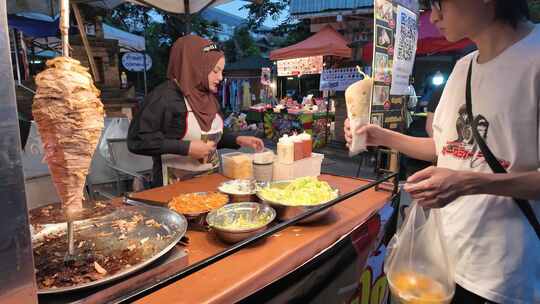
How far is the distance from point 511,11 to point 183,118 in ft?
6.87

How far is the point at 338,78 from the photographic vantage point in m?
9.22

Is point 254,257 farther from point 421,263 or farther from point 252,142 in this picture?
point 252,142

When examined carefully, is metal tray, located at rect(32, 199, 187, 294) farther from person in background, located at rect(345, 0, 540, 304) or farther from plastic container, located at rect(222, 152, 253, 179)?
person in background, located at rect(345, 0, 540, 304)

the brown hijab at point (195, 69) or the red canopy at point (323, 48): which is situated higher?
the red canopy at point (323, 48)

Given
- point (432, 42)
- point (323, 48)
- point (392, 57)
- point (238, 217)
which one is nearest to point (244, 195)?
point (238, 217)

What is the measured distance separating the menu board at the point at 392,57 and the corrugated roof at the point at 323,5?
6.22 meters

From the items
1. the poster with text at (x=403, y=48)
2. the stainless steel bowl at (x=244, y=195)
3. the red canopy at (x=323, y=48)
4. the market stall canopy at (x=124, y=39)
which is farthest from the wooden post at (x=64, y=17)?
the market stall canopy at (x=124, y=39)

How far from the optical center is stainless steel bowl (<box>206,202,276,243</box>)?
141 centimetres

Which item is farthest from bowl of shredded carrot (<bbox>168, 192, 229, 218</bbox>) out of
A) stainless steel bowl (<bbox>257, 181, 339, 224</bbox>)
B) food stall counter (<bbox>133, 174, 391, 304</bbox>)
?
stainless steel bowl (<bbox>257, 181, 339, 224</bbox>)

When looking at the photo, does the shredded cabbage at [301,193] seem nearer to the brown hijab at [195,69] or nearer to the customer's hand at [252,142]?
the customer's hand at [252,142]

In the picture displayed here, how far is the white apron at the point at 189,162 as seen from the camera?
8.47ft

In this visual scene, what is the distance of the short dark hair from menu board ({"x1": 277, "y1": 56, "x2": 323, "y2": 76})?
841 centimetres

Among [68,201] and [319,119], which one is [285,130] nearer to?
[319,119]

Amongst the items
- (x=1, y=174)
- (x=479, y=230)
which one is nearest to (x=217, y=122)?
(x=479, y=230)
